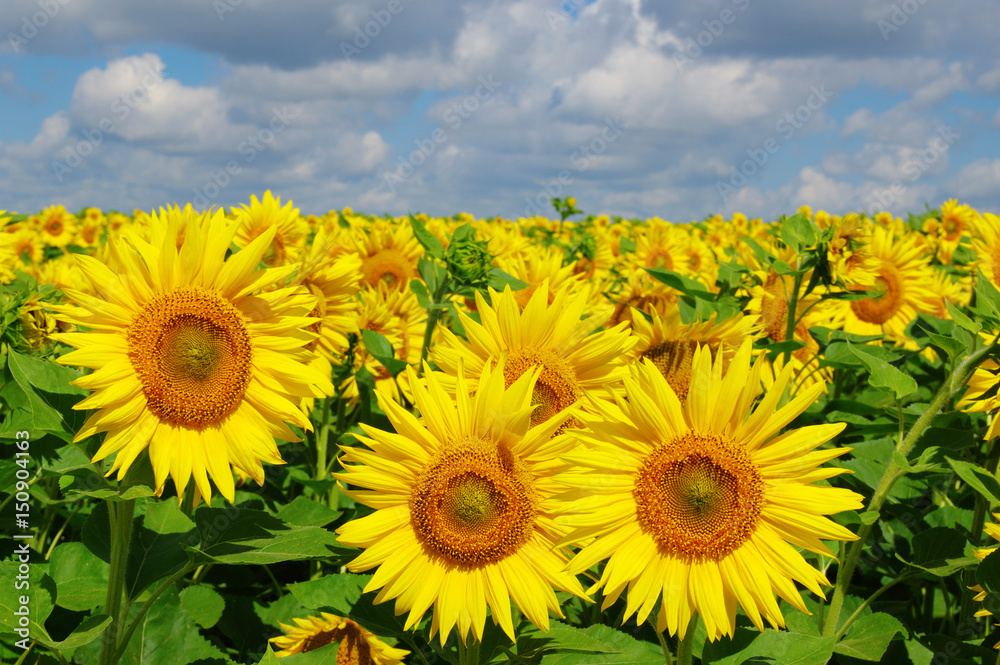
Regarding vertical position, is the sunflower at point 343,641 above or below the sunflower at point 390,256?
below

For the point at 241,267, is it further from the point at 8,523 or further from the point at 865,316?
the point at 865,316

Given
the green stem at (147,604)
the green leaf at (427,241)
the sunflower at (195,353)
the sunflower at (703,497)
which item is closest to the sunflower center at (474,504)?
the sunflower at (703,497)

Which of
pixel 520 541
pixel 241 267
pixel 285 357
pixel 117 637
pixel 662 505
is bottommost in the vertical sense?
pixel 117 637

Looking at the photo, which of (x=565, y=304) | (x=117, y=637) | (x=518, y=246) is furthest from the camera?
(x=518, y=246)

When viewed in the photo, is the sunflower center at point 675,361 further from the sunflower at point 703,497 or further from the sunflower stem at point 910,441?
the sunflower at point 703,497

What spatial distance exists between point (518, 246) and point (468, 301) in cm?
211

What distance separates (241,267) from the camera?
2.35 metres

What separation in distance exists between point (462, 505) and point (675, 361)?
1.31 metres

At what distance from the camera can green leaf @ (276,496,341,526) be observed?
2668 mm

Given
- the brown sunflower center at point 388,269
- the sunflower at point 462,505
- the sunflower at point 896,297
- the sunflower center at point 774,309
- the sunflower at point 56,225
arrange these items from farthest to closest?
the sunflower at point 56,225
the sunflower at point 896,297
the brown sunflower center at point 388,269
the sunflower center at point 774,309
the sunflower at point 462,505

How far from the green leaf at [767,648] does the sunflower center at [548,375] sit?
0.93m

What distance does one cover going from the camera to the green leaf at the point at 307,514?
8.75 ft

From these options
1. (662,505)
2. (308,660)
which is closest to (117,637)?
(308,660)

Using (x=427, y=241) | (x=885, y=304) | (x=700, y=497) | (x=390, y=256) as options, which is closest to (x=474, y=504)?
(x=700, y=497)
